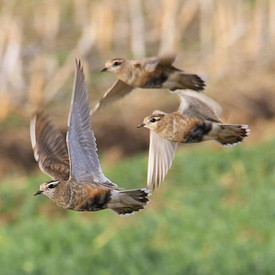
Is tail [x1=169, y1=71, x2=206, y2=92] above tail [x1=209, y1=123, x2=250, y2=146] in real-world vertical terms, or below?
above

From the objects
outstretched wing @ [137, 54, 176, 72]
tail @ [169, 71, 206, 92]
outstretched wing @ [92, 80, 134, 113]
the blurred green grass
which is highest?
A: outstretched wing @ [137, 54, 176, 72]

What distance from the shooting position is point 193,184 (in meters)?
15.2

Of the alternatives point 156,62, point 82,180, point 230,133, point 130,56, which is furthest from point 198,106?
point 130,56

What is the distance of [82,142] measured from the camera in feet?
8.20

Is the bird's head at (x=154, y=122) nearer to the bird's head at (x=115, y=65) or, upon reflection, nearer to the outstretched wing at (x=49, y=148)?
the bird's head at (x=115, y=65)

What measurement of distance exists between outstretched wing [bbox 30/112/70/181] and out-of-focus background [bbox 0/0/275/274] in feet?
26.3

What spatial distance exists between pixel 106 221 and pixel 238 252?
2.38m

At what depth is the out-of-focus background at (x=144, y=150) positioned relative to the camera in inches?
449

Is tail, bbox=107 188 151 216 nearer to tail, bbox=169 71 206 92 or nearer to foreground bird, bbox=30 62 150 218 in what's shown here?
foreground bird, bbox=30 62 150 218

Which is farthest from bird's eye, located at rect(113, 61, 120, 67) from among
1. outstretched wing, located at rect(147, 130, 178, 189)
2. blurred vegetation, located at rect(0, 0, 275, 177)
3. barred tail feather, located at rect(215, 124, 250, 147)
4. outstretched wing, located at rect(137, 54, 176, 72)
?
blurred vegetation, located at rect(0, 0, 275, 177)

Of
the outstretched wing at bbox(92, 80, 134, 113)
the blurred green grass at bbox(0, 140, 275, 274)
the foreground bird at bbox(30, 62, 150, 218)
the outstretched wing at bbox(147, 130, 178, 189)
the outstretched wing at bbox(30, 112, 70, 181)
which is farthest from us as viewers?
the blurred green grass at bbox(0, 140, 275, 274)

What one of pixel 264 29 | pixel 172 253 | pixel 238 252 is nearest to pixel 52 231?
pixel 172 253

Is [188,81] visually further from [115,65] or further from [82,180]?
[82,180]

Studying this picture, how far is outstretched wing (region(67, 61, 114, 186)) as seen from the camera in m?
2.35
